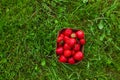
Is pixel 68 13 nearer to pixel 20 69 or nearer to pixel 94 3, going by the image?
pixel 94 3

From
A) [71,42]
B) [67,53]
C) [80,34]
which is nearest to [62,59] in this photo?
[67,53]

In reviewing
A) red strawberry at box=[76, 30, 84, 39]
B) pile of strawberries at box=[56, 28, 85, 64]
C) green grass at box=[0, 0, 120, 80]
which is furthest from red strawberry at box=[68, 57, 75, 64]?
red strawberry at box=[76, 30, 84, 39]

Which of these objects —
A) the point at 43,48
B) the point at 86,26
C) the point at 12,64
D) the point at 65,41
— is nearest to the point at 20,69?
the point at 12,64

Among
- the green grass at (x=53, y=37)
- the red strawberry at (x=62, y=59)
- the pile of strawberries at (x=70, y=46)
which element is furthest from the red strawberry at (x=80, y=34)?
the red strawberry at (x=62, y=59)

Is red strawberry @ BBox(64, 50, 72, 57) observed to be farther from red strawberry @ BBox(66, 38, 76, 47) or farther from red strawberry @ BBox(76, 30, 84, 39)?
red strawberry @ BBox(76, 30, 84, 39)

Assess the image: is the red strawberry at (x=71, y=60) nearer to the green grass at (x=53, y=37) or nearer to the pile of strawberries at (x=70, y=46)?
the pile of strawberries at (x=70, y=46)

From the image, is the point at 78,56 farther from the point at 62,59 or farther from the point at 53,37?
the point at 53,37

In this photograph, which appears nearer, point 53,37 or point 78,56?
point 78,56
